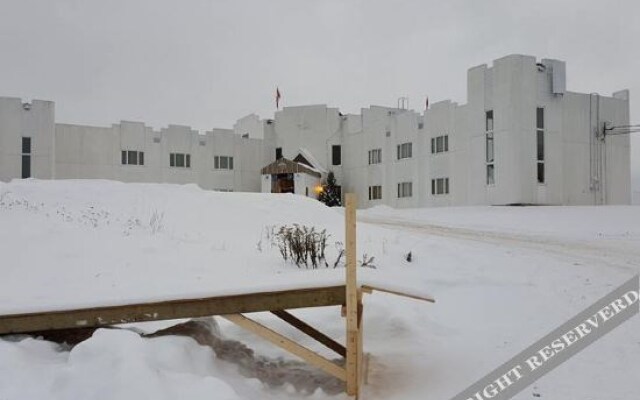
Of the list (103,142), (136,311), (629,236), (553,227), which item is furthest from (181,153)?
(136,311)

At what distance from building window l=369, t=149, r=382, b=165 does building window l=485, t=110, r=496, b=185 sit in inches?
432

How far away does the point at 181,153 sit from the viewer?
42.4 metres

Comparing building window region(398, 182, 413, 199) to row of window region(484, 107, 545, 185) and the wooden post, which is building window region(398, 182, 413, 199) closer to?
row of window region(484, 107, 545, 185)

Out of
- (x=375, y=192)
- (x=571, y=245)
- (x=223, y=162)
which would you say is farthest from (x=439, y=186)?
(x=223, y=162)

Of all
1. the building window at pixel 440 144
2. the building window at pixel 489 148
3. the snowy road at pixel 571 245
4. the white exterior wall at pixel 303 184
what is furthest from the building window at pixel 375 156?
the snowy road at pixel 571 245

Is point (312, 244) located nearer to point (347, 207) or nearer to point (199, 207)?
point (347, 207)

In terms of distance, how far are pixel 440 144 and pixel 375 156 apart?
24.7 ft

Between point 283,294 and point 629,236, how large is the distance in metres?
16.2

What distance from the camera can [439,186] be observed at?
3406 centimetres

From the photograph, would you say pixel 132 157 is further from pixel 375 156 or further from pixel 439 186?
pixel 439 186

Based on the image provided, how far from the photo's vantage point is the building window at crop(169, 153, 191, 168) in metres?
42.1

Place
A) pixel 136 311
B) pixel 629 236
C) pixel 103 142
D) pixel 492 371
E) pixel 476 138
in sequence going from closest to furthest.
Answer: pixel 136 311 → pixel 492 371 → pixel 629 236 → pixel 476 138 → pixel 103 142

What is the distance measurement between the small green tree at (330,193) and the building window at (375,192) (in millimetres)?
2804

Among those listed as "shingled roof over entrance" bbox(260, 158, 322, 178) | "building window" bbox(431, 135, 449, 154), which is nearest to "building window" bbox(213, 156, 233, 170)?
"shingled roof over entrance" bbox(260, 158, 322, 178)
